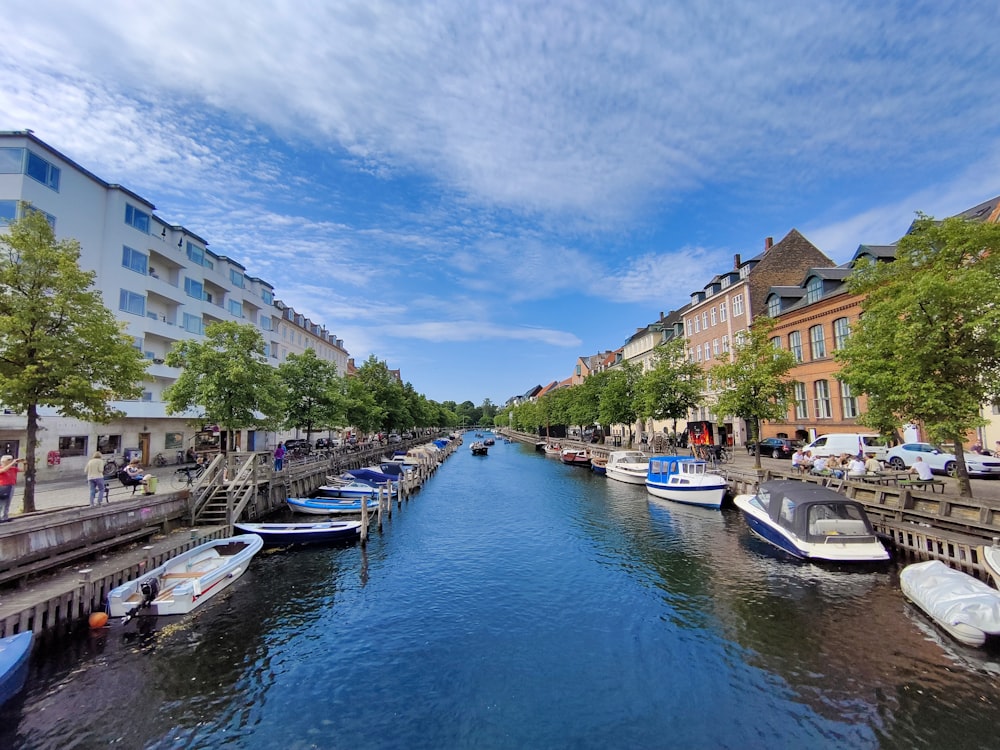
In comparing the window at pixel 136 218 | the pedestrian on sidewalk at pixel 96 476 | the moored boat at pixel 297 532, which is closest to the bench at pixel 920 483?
the moored boat at pixel 297 532

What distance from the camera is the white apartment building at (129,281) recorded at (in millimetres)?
25750

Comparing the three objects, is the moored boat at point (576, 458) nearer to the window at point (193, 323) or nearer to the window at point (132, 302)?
the window at point (193, 323)

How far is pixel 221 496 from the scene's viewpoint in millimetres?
22156

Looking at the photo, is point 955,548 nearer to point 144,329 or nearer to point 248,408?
point 248,408

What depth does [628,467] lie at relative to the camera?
38438mm

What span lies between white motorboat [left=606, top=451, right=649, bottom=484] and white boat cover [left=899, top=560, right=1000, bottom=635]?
23.3 metres

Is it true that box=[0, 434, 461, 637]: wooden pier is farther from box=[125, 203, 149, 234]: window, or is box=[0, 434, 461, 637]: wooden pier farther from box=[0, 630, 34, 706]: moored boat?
box=[125, 203, 149, 234]: window

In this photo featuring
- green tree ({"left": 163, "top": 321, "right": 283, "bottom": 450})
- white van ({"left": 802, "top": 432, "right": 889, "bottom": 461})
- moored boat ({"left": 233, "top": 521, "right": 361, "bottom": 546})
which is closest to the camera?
moored boat ({"left": 233, "top": 521, "right": 361, "bottom": 546})

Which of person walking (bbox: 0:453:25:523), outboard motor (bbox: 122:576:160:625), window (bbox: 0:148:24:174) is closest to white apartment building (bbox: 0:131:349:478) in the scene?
window (bbox: 0:148:24:174)

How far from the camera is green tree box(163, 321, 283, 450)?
23.5 m

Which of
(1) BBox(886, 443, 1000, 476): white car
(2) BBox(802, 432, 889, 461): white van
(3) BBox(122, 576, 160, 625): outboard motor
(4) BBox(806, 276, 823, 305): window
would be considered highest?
(4) BBox(806, 276, 823, 305): window

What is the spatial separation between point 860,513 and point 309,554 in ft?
69.6

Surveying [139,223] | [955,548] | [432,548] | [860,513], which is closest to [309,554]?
[432,548]

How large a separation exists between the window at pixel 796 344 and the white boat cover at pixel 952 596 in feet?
100
